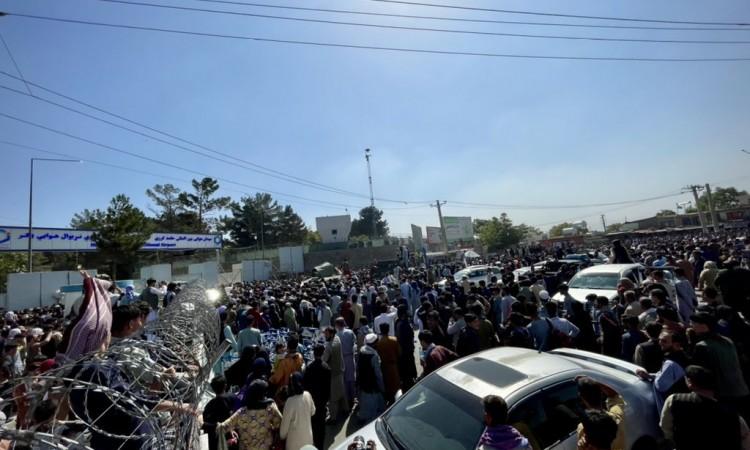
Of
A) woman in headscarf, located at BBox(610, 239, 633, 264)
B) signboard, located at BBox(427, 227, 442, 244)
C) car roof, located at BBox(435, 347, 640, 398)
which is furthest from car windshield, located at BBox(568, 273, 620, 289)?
signboard, located at BBox(427, 227, 442, 244)

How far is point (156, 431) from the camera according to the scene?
1.99 meters

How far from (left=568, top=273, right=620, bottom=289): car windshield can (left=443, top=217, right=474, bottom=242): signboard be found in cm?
3909

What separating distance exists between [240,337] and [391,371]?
336 centimetres

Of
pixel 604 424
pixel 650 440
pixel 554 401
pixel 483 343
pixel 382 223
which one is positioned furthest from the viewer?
pixel 382 223

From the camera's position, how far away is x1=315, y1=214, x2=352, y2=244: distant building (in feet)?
187

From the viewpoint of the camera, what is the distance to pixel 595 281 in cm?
977

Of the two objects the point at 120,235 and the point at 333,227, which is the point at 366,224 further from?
the point at 120,235

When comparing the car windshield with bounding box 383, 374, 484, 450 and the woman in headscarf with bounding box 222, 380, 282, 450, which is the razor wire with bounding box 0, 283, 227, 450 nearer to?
the woman in headscarf with bounding box 222, 380, 282, 450

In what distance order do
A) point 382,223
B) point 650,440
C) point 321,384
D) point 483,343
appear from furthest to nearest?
1. point 382,223
2. point 483,343
3. point 321,384
4. point 650,440

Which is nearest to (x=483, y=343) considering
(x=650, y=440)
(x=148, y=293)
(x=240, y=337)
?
(x=650, y=440)

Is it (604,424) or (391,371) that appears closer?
(604,424)

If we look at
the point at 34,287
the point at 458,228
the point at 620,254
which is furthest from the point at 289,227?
the point at 620,254

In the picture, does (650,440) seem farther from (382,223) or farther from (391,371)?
(382,223)

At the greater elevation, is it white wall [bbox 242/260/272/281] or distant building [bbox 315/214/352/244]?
distant building [bbox 315/214/352/244]
